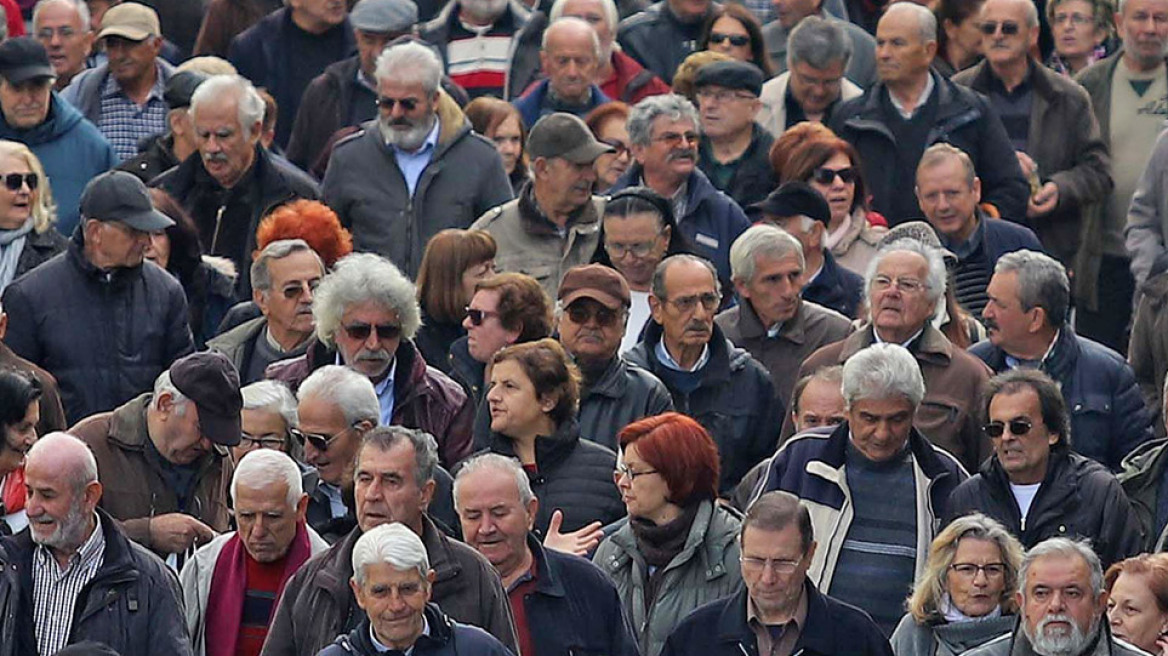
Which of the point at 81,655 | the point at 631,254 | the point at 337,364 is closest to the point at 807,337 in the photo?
the point at 631,254

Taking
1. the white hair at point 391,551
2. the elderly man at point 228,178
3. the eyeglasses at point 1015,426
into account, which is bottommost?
the elderly man at point 228,178

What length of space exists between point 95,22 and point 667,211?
5.74 m

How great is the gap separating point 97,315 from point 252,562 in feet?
8.51

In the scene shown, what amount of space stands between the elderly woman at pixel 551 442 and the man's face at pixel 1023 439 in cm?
147

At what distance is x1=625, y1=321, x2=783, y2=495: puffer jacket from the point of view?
14.1 meters

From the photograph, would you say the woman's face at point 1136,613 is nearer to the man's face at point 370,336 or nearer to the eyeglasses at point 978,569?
the eyeglasses at point 978,569

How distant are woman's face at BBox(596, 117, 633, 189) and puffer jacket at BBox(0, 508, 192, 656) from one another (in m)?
5.70

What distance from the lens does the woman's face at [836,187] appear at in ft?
53.0

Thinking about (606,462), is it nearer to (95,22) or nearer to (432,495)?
(432,495)

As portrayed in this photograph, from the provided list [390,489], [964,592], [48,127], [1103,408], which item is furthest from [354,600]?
[48,127]

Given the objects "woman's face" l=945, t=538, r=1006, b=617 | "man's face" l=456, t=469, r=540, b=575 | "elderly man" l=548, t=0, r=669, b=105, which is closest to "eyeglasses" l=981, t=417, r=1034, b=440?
"woman's face" l=945, t=538, r=1006, b=617

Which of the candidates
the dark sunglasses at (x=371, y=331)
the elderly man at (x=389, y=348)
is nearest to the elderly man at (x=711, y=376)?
the elderly man at (x=389, y=348)

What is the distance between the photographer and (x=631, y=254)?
1524 centimetres

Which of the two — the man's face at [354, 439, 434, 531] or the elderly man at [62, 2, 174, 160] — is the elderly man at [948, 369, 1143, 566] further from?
the elderly man at [62, 2, 174, 160]
